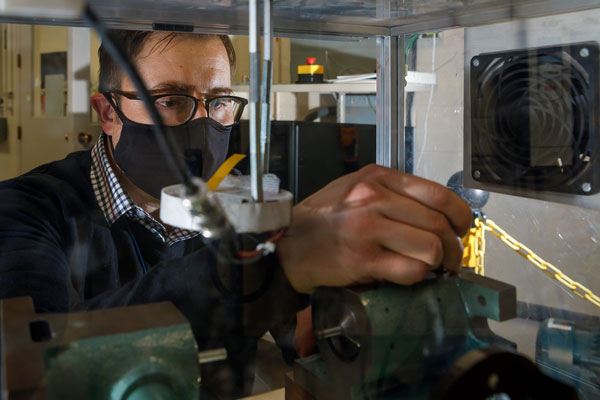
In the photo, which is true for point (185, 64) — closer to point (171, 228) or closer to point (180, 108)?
point (180, 108)

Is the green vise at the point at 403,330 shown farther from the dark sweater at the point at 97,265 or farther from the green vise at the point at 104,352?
the green vise at the point at 104,352

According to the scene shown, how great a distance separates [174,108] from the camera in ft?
1.92

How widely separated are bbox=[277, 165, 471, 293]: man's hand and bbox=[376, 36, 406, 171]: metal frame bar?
38cm

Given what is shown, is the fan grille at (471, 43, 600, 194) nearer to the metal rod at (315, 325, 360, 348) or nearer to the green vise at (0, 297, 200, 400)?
the metal rod at (315, 325, 360, 348)

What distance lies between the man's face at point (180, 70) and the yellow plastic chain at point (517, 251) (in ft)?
1.33

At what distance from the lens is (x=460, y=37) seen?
826 millimetres

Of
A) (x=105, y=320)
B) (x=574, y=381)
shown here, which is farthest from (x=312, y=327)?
(x=574, y=381)

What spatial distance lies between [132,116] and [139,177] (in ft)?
0.22

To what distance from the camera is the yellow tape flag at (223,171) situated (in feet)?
1.66

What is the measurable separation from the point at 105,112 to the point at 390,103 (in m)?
0.53

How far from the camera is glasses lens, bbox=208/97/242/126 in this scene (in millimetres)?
635

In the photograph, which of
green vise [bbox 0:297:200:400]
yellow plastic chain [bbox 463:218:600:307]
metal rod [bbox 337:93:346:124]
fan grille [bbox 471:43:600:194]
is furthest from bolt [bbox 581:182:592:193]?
green vise [bbox 0:297:200:400]

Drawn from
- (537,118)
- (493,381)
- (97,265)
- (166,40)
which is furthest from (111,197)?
(537,118)

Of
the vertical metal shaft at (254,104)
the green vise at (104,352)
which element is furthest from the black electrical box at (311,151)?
the green vise at (104,352)
